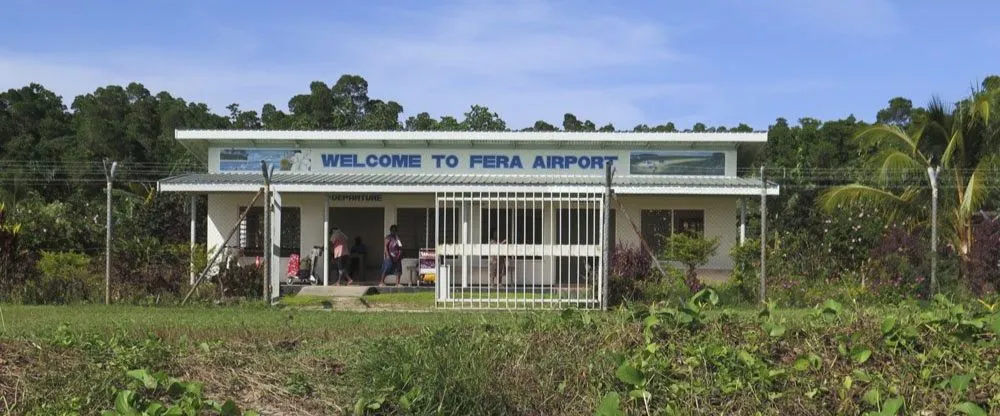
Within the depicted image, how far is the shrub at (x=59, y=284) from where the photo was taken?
1409cm

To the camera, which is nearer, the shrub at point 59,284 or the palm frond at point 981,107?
the shrub at point 59,284

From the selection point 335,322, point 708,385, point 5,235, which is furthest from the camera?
point 5,235

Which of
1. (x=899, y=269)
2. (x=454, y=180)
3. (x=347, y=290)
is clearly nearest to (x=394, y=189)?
(x=454, y=180)

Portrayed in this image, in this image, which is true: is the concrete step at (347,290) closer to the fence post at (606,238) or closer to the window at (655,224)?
the fence post at (606,238)

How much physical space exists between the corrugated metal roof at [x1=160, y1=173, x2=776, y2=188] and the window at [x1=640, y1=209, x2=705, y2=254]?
2.69 feet

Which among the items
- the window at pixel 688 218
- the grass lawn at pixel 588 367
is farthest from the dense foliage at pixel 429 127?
the grass lawn at pixel 588 367

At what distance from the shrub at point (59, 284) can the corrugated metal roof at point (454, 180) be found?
549 cm

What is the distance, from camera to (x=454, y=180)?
67.8ft

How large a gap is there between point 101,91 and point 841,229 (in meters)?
42.8

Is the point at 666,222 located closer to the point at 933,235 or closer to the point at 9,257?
the point at 933,235

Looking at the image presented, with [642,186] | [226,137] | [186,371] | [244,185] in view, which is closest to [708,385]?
[186,371]

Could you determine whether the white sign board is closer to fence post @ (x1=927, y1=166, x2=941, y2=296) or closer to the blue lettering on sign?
the blue lettering on sign

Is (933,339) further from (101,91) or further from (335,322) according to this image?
(101,91)

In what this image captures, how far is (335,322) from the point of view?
34.9 ft
